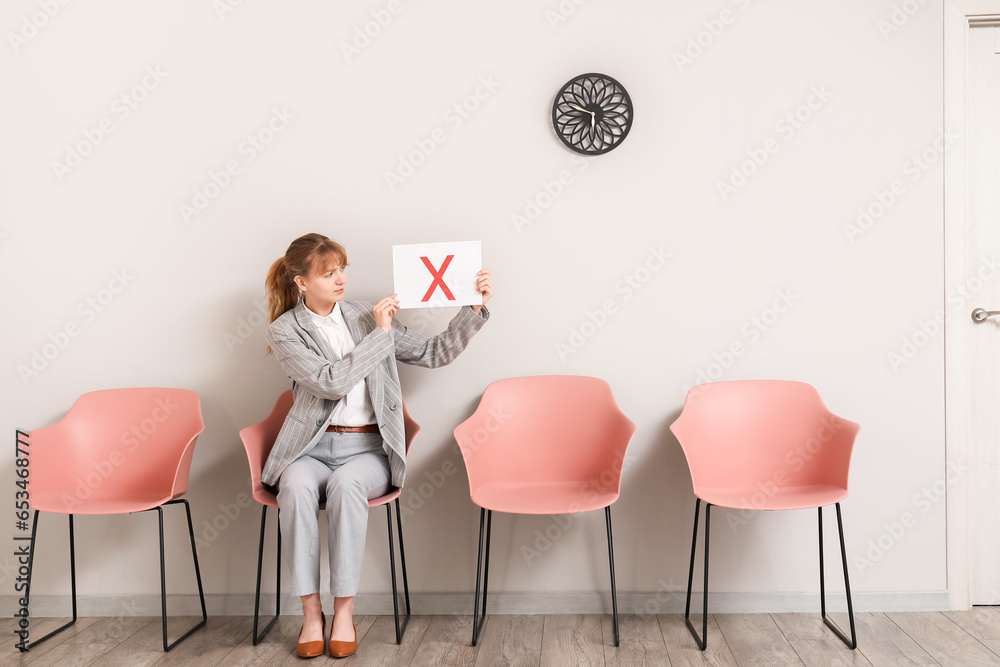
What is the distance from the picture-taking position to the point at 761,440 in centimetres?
242

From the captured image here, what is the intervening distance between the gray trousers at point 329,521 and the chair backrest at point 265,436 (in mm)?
112

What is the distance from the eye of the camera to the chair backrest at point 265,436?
2.29 metres

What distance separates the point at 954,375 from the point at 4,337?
12.1 feet

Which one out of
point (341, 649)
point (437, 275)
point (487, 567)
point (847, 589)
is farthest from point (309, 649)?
point (847, 589)

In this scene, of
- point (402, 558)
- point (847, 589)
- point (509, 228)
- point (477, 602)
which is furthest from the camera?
point (509, 228)

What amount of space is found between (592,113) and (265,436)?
1.71 metres

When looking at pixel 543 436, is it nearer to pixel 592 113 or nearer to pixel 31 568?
pixel 592 113

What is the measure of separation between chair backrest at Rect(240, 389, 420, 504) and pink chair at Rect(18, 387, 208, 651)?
0.73ft

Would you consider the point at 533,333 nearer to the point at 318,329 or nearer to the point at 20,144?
the point at 318,329

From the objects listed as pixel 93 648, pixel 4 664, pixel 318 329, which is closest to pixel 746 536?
pixel 318 329

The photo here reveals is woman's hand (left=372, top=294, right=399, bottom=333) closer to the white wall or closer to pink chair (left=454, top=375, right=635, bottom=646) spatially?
the white wall

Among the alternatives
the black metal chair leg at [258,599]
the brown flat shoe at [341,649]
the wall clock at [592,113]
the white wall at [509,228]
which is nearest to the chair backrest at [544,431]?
the white wall at [509,228]

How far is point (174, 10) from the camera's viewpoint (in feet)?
8.57

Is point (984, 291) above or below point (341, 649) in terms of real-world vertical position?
above
